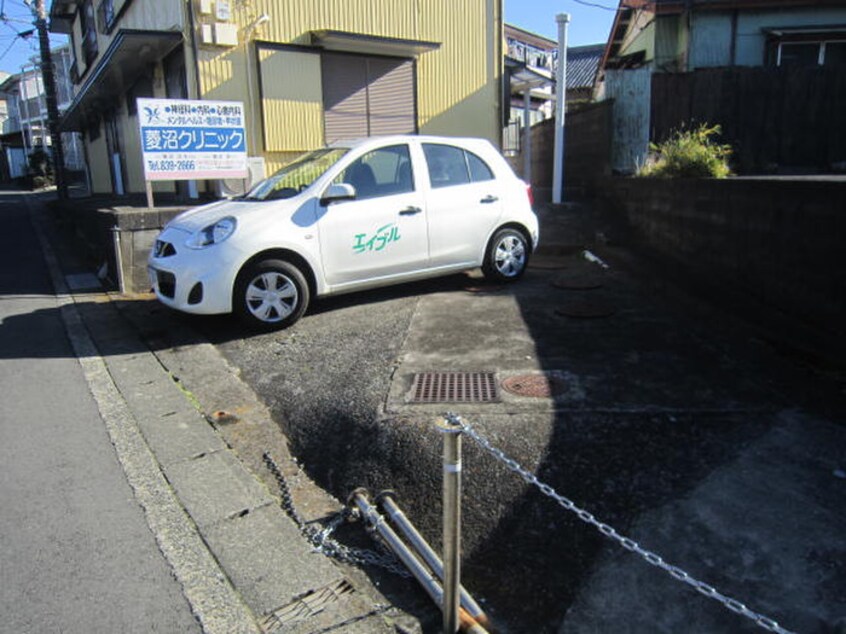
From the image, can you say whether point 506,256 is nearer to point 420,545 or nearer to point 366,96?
point 420,545

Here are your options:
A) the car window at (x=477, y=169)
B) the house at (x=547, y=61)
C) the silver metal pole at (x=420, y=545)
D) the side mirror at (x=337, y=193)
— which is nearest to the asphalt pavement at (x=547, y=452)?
the silver metal pole at (x=420, y=545)

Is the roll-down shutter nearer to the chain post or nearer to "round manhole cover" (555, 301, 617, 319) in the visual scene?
"round manhole cover" (555, 301, 617, 319)

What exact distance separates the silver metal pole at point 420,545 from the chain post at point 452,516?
0.44ft

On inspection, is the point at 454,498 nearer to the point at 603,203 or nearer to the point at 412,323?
the point at 412,323

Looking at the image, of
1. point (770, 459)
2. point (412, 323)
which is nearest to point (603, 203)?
point (412, 323)

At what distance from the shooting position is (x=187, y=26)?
9438 mm

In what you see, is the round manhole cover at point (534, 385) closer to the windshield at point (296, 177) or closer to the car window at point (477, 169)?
the windshield at point (296, 177)

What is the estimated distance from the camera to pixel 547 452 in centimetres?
348

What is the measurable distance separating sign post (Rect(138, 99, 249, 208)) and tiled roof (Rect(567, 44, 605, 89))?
20.2 meters

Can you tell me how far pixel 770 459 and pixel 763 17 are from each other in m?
13.0

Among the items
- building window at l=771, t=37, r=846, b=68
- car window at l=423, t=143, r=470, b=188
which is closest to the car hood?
car window at l=423, t=143, r=470, b=188

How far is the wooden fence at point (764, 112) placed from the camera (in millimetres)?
→ 10031

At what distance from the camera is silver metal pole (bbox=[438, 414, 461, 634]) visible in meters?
2.27

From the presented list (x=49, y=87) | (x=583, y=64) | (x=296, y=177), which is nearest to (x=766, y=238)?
(x=296, y=177)
